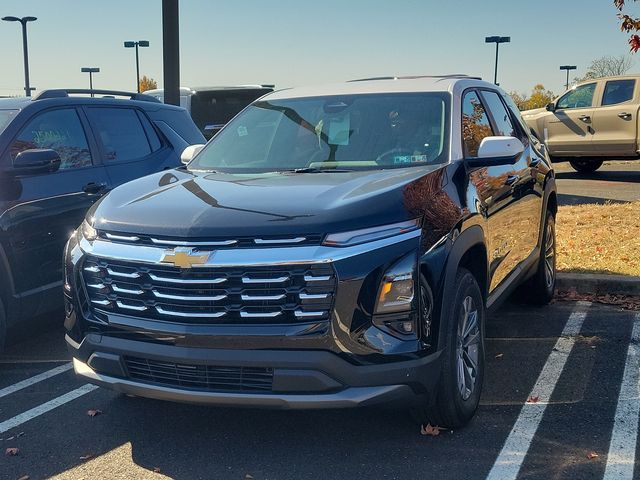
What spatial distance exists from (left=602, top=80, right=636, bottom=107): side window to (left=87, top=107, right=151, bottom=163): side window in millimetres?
11265

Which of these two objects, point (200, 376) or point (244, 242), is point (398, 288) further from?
point (200, 376)

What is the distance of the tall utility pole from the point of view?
917 cm

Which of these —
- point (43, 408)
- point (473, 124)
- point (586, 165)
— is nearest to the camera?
point (43, 408)

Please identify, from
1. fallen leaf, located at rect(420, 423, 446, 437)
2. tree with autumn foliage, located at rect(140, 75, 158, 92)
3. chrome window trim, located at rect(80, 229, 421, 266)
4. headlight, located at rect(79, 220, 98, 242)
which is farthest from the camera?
tree with autumn foliage, located at rect(140, 75, 158, 92)

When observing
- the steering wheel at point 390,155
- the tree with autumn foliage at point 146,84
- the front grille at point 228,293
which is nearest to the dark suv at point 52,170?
the front grille at point 228,293

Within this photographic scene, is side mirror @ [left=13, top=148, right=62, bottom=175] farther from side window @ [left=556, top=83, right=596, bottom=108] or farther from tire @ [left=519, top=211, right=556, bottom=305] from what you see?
side window @ [left=556, top=83, right=596, bottom=108]

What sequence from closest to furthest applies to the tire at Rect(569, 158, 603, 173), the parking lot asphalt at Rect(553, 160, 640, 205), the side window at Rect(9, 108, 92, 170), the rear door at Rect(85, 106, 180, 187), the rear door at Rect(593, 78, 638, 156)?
the side window at Rect(9, 108, 92, 170) < the rear door at Rect(85, 106, 180, 187) < the parking lot asphalt at Rect(553, 160, 640, 205) < the rear door at Rect(593, 78, 638, 156) < the tire at Rect(569, 158, 603, 173)

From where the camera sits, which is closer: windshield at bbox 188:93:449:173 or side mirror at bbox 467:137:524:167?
side mirror at bbox 467:137:524:167

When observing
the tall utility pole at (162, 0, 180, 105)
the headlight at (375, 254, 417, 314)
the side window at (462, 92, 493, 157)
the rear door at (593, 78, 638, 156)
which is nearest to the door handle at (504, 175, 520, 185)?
the side window at (462, 92, 493, 157)

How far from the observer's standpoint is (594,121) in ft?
48.8

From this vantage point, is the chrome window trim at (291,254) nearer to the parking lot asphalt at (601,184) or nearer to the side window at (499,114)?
the side window at (499,114)

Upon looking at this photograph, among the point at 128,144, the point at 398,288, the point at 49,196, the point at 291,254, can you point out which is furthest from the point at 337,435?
the point at 128,144

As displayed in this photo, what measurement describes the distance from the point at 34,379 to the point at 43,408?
54 cm

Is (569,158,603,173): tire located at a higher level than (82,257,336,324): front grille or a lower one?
lower
